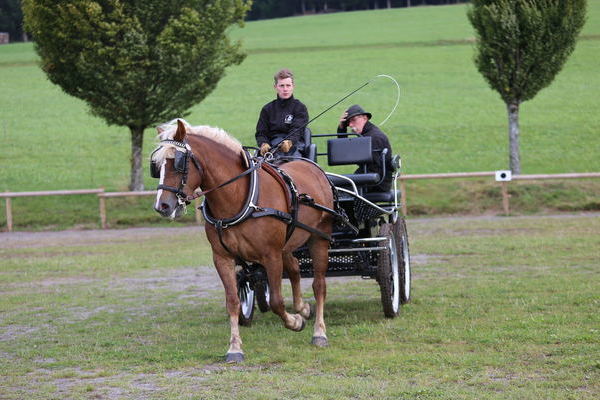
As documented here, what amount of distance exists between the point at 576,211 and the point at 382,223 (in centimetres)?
1255

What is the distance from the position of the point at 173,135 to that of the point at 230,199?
70cm

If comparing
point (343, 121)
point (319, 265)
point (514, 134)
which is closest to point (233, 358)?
point (319, 265)

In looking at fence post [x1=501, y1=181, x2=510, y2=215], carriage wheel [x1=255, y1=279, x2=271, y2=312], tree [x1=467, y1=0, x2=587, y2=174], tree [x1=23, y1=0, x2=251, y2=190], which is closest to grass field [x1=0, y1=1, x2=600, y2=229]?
fence post [x1=501, y1=181, x2=510, y2=215]

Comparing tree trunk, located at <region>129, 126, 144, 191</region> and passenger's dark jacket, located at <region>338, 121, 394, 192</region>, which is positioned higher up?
passenger's dark jacket, located at <region>338, 121, 394, 192</region>

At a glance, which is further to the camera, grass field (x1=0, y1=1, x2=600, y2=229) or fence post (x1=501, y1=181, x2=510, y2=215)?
grass field (x1=0, y1=1, x2=600, y2=229)

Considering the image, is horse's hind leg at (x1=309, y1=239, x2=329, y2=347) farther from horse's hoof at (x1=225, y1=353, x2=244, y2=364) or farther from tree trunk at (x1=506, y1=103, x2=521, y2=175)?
tree trunk at (x1=506, y1=103, x2=521, y2=175)

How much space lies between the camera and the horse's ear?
769cm

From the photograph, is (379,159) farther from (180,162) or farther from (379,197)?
(180,162)

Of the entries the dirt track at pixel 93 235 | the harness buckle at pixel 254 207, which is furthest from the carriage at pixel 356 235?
the dirt track at pixel 93 235

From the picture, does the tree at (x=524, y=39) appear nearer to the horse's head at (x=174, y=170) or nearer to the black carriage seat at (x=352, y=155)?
the black carriage seat at (x=352, y=155)

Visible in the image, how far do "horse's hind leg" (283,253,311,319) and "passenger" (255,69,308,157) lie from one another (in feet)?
3.57

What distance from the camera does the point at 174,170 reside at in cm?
762

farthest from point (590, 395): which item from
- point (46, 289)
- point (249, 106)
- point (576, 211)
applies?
point (249, 106)

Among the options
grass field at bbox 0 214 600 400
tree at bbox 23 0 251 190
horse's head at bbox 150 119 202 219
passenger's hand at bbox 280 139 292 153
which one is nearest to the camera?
grass field at bbox 0 214 600 400
